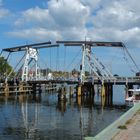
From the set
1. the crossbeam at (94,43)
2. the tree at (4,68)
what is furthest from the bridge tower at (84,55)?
the tree at (4,68)

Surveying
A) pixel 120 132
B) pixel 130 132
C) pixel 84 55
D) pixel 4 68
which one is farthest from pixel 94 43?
pixel 120 132

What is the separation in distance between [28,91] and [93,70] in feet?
70.6

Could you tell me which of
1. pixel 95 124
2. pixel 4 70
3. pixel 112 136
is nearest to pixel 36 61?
pixel 4 70

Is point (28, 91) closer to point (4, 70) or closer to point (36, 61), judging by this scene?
point (36, 61)

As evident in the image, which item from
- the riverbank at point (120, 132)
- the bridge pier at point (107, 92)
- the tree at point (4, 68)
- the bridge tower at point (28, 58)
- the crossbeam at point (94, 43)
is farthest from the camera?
the tree at point (4, 68)

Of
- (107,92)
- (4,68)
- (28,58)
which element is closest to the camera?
(107,92)

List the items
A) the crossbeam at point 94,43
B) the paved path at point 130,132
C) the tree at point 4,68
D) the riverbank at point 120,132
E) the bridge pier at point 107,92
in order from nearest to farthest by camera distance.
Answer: the riverbank at point 120,132 < the paved path at point 130,132 < the crossbeam at point 94,43 < the bridge pier at point 107,92 < the tree at point 4,68

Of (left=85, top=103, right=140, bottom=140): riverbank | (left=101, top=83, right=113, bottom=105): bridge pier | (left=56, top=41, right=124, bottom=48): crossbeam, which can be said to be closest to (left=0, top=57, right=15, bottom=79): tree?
(left=56, top=41, right=124, bottom=48): crossbeam

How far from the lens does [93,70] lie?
96.1 meters

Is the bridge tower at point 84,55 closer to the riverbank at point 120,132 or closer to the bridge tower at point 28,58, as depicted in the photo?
the bridge tower at point 28,58

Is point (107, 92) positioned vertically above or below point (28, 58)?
below

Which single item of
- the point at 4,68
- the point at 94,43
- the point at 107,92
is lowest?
the point at 107,92

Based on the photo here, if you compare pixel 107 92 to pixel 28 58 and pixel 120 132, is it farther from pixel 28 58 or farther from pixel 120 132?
pixel 120 132

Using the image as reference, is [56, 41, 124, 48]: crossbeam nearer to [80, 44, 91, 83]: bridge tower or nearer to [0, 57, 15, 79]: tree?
[80, 44, 91, 83]: bridge tower
